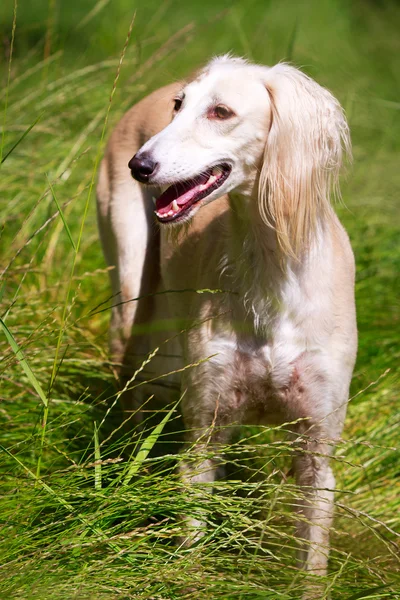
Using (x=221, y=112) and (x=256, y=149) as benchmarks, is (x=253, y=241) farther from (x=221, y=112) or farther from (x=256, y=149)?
(x=221, y=112)

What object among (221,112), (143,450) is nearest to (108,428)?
(143,450)

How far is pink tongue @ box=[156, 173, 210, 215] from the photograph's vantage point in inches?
107

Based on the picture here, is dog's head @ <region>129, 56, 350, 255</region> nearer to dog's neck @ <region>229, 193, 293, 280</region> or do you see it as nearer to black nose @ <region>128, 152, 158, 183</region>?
black nose @ <region>128, 152, 158, 183</region>

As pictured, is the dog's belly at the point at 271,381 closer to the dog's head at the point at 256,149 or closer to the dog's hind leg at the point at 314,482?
the dog's hind leg at the point at 314,482

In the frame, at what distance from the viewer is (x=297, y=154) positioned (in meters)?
2.68

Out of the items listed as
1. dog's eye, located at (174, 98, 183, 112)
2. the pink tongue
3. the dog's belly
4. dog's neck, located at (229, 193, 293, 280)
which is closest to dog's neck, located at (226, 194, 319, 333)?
dog's neck, located at (229, 193, 293, 280)

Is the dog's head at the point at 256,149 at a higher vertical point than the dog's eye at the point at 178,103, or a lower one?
lower

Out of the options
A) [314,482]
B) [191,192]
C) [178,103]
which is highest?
[178,103]

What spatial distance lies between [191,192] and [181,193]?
5 cm

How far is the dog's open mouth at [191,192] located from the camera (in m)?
2.71

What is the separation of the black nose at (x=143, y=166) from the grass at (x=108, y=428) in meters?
0.12

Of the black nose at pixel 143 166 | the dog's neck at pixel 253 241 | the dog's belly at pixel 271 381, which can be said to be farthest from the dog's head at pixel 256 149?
the dog's belly at pixel 271 381

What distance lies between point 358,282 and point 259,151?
5.94ft

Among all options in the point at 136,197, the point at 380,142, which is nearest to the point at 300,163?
the point at 136,197
